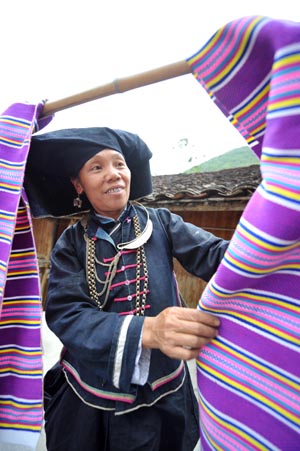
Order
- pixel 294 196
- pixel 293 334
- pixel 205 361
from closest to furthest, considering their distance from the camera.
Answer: pixel 294 196
pixel 293 334
pixel 205 361

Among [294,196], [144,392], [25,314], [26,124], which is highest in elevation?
[26,124]

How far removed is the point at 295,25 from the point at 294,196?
0.40m

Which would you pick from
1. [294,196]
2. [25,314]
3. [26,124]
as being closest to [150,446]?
[25,314]

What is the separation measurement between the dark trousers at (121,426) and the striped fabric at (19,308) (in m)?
0.21

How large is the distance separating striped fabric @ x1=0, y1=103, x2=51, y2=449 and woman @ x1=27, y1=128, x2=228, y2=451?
0.40 ft

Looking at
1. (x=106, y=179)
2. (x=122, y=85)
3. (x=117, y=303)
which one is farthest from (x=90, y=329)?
(x=122, y=85)

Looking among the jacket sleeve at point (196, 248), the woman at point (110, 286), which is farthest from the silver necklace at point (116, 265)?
the jacket sleeve at point (196, 248)

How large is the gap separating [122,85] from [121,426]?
4.77 ft

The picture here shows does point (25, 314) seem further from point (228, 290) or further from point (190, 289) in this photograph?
point (190, 289)

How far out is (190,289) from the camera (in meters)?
4.88

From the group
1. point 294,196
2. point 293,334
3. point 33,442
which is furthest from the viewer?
point 33,442

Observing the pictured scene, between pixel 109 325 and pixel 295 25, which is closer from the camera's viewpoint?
pixel 295 25

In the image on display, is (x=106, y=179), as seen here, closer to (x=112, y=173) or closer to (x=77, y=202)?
(x=112, y=173)

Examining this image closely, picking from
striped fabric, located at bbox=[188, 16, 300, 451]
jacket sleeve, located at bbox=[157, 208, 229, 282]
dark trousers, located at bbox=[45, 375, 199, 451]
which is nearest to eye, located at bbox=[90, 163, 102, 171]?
jacket sleeve, located at bbox=[157, 208, 229, 282]
